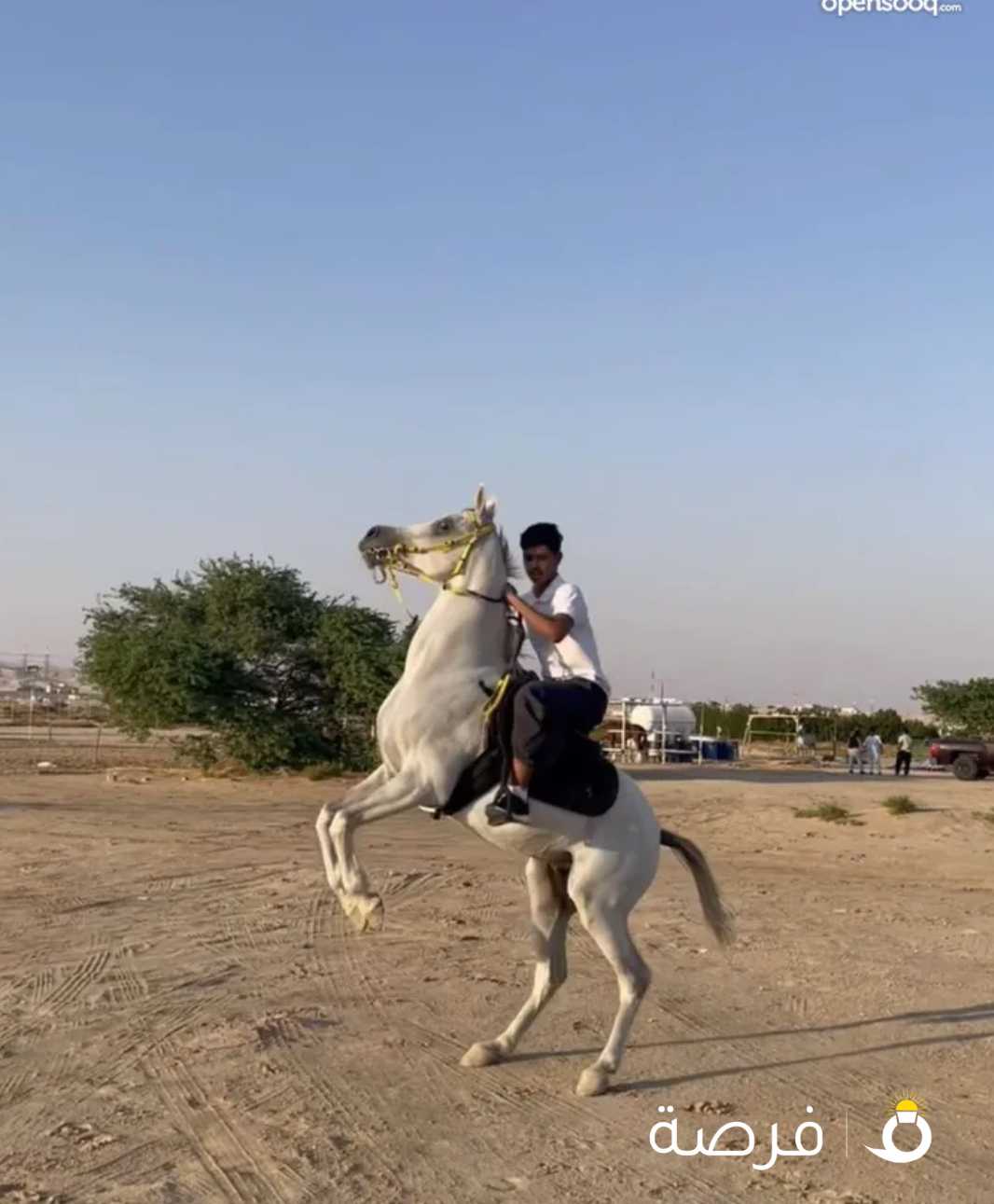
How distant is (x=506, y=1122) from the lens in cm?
612

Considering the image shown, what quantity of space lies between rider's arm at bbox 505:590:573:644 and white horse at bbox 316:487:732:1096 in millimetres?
115

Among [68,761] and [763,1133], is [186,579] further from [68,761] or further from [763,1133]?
[763,1133]

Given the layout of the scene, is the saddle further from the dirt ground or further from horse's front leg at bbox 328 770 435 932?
the dirt ground

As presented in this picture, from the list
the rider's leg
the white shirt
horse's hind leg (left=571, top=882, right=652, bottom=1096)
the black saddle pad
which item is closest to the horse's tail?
horse's hind leg (left=571, top=882, right=652, bottom=1096)

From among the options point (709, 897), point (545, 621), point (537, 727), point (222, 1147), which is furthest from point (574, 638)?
point (222, 1147)

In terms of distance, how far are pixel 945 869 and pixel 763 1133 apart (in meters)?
13.3

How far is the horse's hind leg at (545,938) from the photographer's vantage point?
7.17m

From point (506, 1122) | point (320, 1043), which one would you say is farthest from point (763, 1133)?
point (320, 1043)

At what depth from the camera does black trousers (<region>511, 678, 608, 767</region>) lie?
6496 mm

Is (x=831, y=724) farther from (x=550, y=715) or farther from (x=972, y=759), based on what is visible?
(x=550, y=715)

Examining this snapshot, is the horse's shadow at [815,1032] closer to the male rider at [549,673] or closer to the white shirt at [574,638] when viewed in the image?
the male rider at [549,673]

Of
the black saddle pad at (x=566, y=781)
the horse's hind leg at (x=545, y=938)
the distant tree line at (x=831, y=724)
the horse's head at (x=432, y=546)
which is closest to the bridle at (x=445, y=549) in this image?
the horse's head at (x=432, y=546)

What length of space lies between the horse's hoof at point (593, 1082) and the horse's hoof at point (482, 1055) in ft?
1.75

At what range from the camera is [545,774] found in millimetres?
6582
